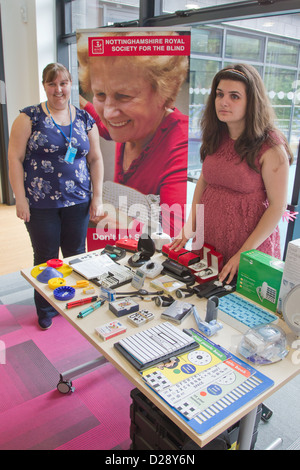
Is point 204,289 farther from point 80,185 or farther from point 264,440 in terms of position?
point 80,185

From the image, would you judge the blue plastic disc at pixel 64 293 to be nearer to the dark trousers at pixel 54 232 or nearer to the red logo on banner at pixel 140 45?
the dark trousers at pixel 54 232

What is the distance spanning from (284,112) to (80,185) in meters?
Result: 1.31

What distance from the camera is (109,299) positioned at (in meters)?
1.50

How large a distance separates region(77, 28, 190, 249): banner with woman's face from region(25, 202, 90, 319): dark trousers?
43cm

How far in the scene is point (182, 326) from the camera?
1.36 meters

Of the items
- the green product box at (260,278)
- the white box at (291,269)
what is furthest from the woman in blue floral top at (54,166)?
the white box at (291,269)

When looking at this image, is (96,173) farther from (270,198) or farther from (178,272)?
(270,198)

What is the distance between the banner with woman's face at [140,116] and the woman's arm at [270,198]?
40.7 inches

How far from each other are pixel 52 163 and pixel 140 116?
2.39 ft

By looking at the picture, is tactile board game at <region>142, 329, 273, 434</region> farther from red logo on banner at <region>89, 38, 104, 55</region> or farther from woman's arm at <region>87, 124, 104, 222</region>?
red logo on banner at <region>89, 38, 104, 55</region>

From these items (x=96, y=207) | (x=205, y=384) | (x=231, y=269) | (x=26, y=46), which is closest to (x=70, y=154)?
(x=96, y=207)

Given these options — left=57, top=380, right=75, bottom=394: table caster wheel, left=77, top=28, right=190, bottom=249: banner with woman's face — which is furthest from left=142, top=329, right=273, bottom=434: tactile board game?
left=77, top=28, right=190, bottom=249: banner with woman's face

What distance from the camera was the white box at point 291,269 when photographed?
1.31 meters

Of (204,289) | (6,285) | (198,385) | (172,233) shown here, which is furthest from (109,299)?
(6,285)
